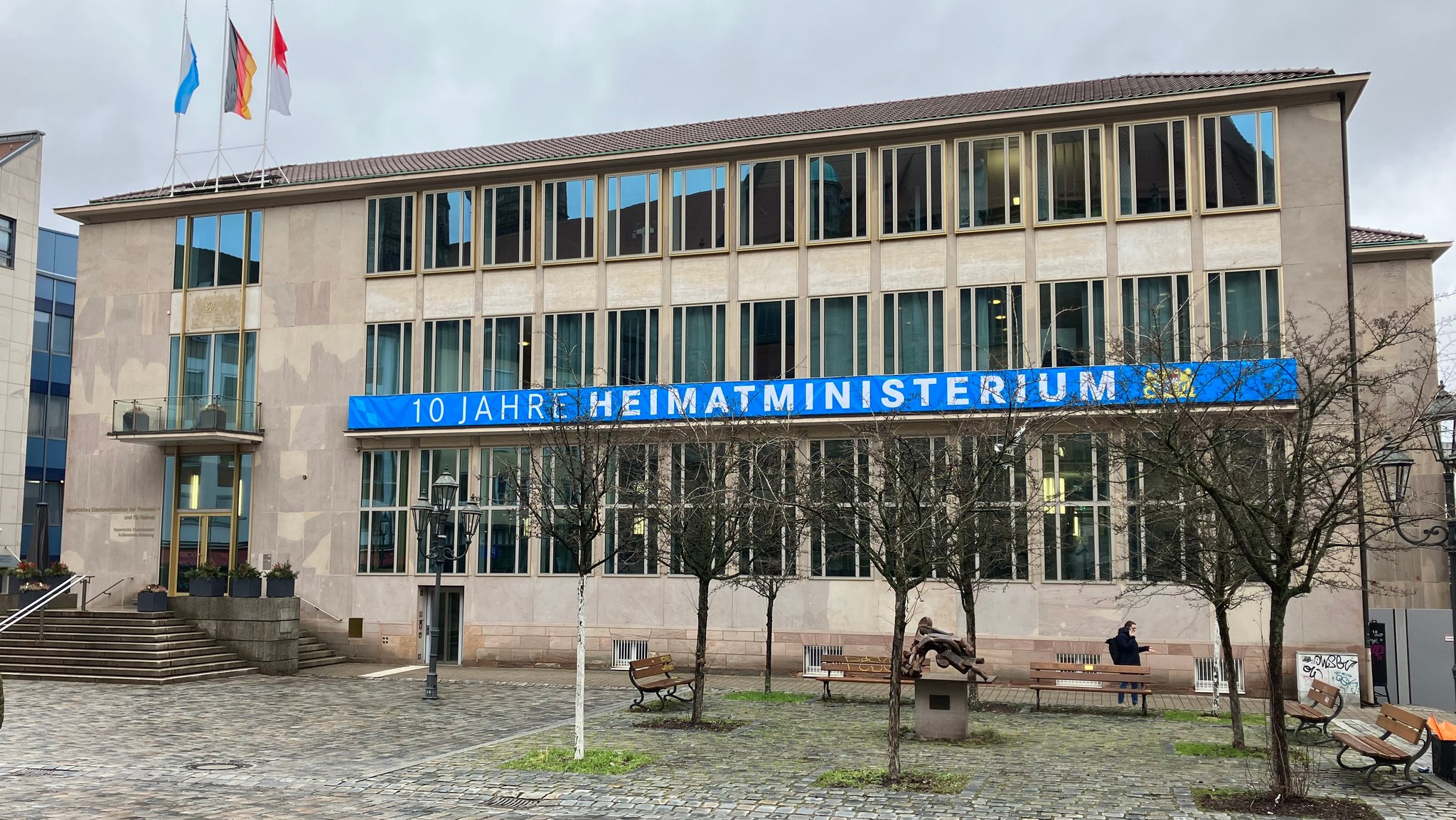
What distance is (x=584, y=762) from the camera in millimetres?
15398

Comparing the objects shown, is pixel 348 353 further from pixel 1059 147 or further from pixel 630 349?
pixel 1059 147

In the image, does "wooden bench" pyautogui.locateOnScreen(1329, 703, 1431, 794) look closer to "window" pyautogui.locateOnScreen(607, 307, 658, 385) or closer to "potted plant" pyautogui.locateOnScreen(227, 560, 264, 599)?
"window" pyautogui.locateOnScreen(607, 307, 658, 385)

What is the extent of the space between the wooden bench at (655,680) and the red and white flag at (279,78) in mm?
23124

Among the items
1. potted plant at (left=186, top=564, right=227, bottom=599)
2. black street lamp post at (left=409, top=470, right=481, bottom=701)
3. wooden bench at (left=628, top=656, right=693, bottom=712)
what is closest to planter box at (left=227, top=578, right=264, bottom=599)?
potted plant at (left=186, top=564, right=227, bottom=599)

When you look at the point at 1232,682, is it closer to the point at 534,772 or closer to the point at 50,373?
the point at 534,772

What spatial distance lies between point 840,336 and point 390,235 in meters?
13.1

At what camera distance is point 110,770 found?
15.2 metres

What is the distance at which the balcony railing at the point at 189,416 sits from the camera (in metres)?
33.6

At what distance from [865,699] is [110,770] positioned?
13.3m

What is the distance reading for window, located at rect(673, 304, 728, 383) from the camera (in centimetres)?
3075

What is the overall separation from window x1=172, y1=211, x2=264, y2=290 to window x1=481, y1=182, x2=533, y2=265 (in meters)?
6.95

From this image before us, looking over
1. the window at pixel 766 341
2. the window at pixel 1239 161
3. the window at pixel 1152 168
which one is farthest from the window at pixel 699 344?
the window at pixel 1239 161

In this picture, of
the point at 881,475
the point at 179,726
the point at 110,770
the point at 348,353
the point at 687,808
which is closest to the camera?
the point at 687,808

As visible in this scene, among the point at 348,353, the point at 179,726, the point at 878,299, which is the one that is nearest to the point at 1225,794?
the point at 179,726
